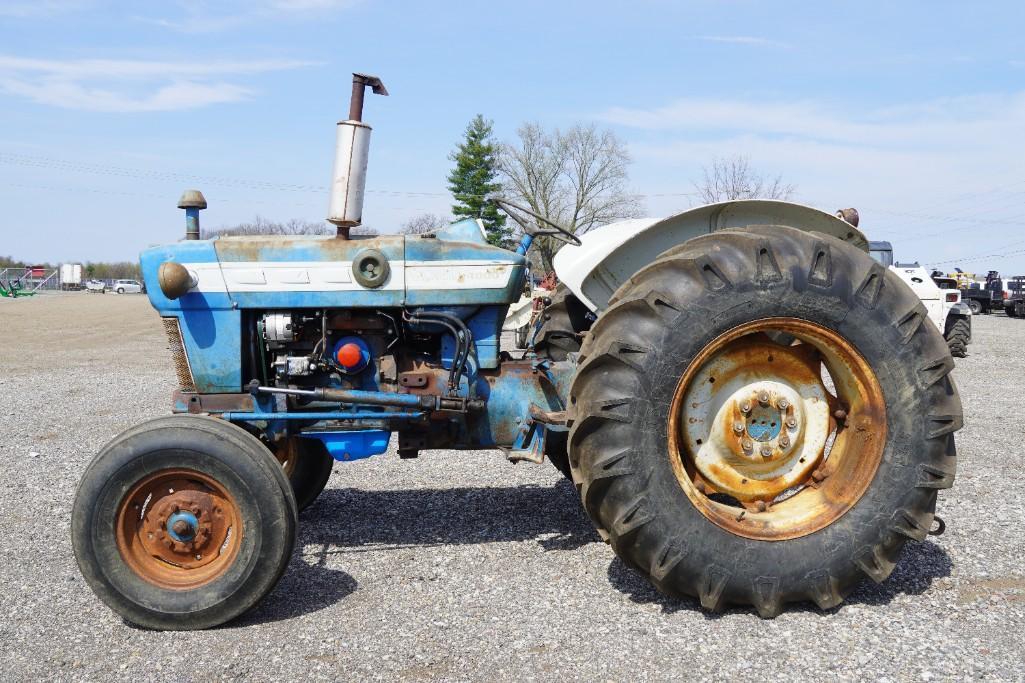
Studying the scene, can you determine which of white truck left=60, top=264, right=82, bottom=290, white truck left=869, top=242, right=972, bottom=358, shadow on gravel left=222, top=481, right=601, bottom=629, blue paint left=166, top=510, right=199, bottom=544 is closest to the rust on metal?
blue paint left=166, top=510, right=199, bottom=544

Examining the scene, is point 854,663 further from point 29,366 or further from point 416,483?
point 29,366

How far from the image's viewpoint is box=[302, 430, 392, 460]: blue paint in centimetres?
418

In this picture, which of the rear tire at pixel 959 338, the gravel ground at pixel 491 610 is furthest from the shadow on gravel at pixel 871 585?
the rear tire at pixel 959 338

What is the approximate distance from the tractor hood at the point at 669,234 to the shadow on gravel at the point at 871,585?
4.53 ft

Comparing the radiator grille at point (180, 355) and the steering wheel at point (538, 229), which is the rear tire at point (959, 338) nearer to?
the steering wheel at point (538, 229)

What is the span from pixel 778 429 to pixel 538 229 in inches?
63.4

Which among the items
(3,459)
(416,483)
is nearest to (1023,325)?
(416,483)

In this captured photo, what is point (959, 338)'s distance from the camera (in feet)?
55.5

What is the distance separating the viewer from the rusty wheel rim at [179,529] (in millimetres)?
3604

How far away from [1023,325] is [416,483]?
26.7m

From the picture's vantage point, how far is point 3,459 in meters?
6.82

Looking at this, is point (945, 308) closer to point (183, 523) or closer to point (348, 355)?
point (348, 355)

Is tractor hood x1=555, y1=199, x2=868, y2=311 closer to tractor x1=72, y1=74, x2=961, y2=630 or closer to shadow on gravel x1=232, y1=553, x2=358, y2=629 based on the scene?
tractor x1=72, y1=74, x2=961, y2=630

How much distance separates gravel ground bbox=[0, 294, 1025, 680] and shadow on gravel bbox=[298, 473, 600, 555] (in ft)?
0.06
